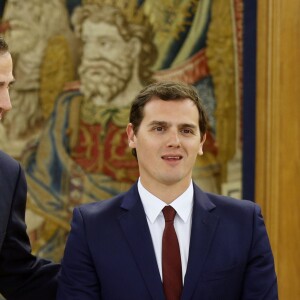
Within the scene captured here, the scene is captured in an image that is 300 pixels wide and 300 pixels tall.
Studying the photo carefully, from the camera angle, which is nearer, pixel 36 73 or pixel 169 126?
pixel 169 126

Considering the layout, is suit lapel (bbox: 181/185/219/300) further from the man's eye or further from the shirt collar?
the man's eye

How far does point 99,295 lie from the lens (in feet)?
8.37

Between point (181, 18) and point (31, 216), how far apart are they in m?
1.61

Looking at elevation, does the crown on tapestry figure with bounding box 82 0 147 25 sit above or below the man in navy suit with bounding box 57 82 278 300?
above

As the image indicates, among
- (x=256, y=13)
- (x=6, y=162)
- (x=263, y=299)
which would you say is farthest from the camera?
(x=256, y=13)

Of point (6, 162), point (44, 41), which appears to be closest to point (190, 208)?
point (6, 162)

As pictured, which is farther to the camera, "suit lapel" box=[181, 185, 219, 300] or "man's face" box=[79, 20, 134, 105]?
"man's face" box=[79, 20, 134, 105]

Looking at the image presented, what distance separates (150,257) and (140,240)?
0.08 meters

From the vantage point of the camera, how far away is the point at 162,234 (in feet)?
8.46

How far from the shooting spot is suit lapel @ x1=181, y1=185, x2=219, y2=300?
2.48 meters

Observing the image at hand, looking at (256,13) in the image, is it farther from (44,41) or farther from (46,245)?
(46,245)

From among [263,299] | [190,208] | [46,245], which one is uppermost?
[190,208]

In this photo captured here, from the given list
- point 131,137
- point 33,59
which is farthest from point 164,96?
point 33,59

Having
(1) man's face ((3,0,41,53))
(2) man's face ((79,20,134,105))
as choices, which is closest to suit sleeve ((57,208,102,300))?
(2) man's face ((79,20,134,105))
